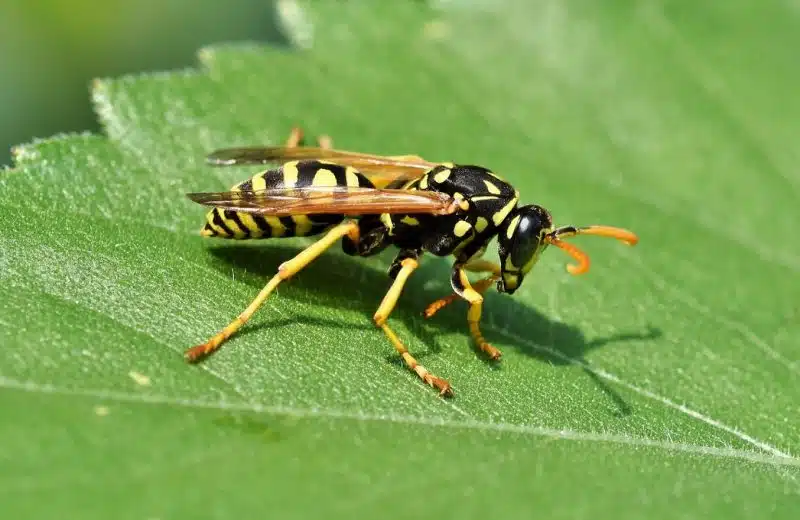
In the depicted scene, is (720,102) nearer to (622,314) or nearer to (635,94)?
(635,94)

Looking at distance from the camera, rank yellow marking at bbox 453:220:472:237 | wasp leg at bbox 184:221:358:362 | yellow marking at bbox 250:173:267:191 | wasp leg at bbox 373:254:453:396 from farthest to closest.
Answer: yellow marking at bbox 453:220:472:237, yellow marking at bbox 250:173:267:191, wasp leg at bbox 373:254:453:396, wasp leg at bbox 184:221:358:362

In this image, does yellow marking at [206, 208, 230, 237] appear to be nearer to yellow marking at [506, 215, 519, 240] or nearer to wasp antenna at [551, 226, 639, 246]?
yellow marking at [506, 215, 519, 240]

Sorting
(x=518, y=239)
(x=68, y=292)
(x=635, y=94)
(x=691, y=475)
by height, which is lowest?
(x=691, y=475)

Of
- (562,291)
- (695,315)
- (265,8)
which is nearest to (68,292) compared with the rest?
(562,291)

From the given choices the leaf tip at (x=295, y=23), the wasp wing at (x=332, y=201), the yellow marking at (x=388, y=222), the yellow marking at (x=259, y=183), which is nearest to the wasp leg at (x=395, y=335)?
the yellow marking at (x=388, y=222)

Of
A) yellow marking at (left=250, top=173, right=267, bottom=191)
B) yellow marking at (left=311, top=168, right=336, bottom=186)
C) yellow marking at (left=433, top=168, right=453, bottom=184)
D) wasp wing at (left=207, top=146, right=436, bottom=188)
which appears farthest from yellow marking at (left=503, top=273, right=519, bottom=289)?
yellow marking at (left=250, top=173, right=267, bottom=191)

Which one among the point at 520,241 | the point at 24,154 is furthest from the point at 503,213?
the point at 24,154
